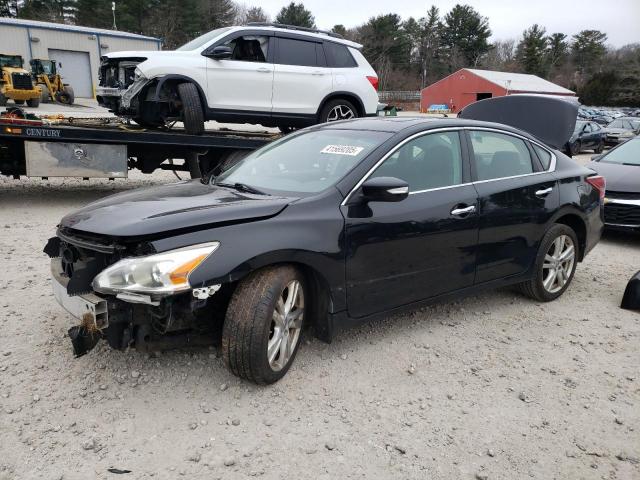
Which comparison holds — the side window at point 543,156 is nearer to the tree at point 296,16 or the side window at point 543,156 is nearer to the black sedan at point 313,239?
the black sedan at point 313,239

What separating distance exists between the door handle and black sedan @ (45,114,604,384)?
0.04ft

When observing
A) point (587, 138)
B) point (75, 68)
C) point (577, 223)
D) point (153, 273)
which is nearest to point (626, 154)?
point (577, 223)

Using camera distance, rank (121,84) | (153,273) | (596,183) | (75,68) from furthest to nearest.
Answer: (75,68) → (121,84) → (596,183) → (153,273)

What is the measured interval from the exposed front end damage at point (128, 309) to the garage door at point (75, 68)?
136 feet

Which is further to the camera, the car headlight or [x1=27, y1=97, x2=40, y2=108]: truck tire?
[x1=27, y1=97, x2=40, y2=108]: truck tire

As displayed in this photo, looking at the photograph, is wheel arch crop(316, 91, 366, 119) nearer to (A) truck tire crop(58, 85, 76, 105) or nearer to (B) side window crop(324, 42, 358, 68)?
(B) side window crop(324, 42, 358, 68)

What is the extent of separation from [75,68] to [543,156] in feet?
136

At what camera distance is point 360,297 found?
336 centimetres

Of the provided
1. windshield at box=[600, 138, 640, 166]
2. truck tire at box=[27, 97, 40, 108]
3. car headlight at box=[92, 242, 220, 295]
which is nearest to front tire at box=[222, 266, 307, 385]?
car headlight at box=[92, 242, 220, 295]

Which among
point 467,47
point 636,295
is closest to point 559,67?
point 467,47

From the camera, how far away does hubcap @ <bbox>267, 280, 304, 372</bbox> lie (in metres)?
3.07

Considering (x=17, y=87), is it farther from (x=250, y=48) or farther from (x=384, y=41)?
(x=384, y=41)

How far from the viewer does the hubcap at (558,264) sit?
15.4ft

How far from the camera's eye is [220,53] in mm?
7773
